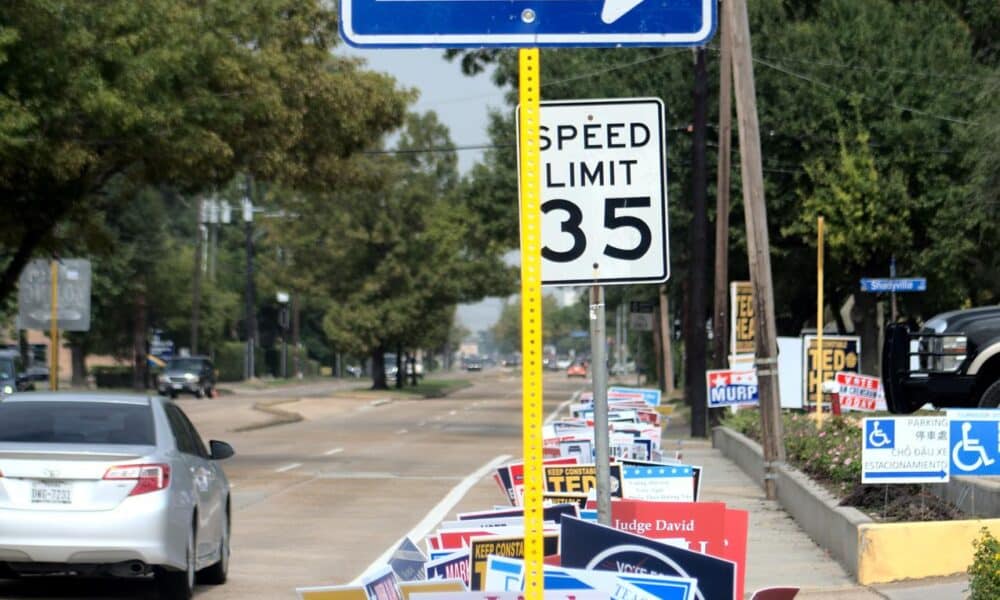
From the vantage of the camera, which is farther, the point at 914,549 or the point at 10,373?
the point at 10,373

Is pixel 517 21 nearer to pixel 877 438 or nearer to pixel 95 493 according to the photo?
pixel 95 493

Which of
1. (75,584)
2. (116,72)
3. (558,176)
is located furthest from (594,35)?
(116,72)

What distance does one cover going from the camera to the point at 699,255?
34469mm

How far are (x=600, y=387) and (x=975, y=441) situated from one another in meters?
6.88

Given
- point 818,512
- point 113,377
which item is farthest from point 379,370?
point 818,512

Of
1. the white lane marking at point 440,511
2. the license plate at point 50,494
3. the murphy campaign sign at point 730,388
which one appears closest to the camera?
the license plate at point 50,494

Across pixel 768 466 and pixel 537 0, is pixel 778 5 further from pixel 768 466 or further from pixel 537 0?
pixel 537 0

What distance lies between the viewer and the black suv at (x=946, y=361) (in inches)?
650

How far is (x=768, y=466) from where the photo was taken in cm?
1970

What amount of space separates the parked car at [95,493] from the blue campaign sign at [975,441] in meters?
5.74

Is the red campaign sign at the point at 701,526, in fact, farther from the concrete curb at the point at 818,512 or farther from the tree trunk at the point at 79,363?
the tree trunk at the point at 79,363

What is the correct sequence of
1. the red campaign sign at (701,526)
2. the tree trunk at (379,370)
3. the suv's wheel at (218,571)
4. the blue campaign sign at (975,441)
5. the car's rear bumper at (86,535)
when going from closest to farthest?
the red campaign sign at (701,526) < the car's rear bumper at (86,535) < the blue campaign sign at (975,441) < the suv's wheel at (218,571) < the tree trunk at (379,370)

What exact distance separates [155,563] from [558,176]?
236 inches

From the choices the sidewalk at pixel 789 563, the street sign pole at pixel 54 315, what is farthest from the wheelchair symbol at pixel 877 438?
the street sign pole at pixel 54 315
